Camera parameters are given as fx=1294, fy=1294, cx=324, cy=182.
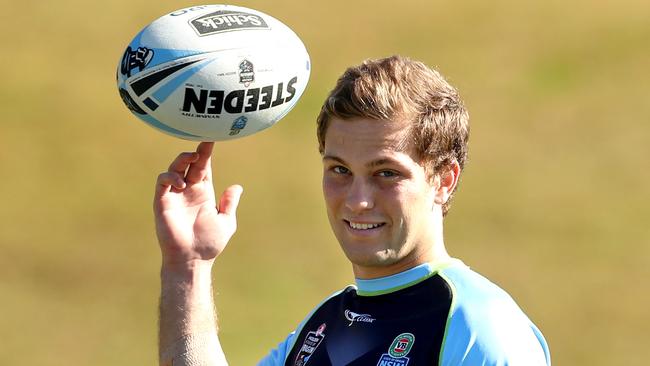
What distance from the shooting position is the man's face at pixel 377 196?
5.09 meters

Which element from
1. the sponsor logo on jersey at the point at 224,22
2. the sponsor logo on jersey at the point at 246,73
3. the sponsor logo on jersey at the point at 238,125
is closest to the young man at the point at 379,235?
the sponsor logo on jersey at the point at 238,125

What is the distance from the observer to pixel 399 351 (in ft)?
16.2

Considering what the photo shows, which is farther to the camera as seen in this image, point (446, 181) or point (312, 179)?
point (312, 179)

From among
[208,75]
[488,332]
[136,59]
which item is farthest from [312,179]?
[488,332]

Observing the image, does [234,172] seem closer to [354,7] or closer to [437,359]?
[354,7]

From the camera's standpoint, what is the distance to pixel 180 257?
537 centimetres

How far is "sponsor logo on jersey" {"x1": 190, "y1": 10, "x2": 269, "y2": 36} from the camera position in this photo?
5.90 m

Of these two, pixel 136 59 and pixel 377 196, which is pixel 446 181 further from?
pixel 136 59

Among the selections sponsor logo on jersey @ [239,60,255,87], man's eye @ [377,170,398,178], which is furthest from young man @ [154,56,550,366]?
sponsor logo on jersey @ [239,60,255,87]

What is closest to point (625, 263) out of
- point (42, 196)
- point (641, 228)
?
point (641, 228)

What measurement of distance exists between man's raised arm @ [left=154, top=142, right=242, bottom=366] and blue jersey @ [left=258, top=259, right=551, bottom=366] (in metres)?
0.43

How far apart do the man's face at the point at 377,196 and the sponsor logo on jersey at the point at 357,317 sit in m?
0.21

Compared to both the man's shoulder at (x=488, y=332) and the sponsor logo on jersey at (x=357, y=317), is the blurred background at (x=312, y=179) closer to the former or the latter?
the sponsor logo on jersey at (x=357, y=317)

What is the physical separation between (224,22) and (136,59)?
1.48 ft
